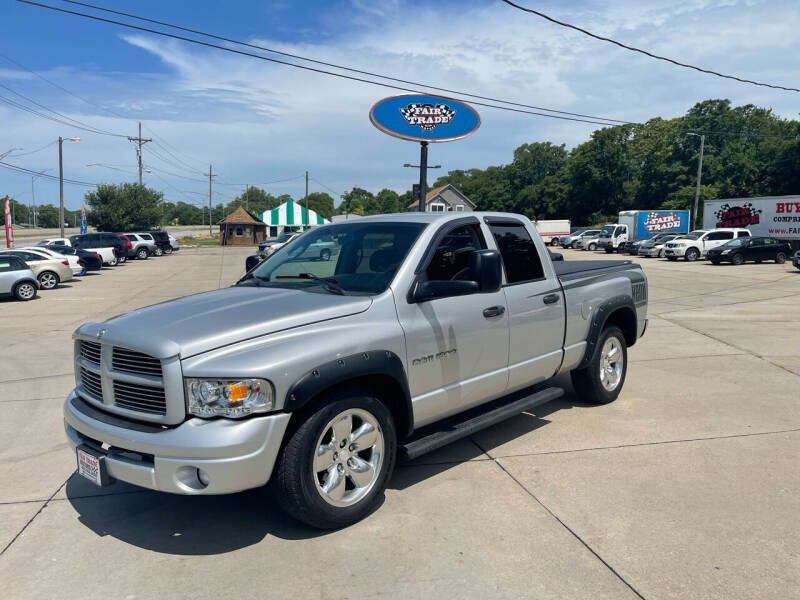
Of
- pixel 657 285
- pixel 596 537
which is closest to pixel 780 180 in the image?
pixel 657 285

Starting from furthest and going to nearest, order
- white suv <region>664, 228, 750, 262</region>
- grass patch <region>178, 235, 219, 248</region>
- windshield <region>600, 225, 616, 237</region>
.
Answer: grass patch <region>178, 235, 219, 248</region>
windshield <region>600, 225, 616, 237</region>
white suv <region>664, 228, 750, 262</region>

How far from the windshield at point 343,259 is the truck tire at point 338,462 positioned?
0.81 m

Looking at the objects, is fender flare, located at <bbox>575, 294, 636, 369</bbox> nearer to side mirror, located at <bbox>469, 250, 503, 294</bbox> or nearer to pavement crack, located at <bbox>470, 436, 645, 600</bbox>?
pavement crack, located at <bbox>470, 436, 645, 600</bbox>

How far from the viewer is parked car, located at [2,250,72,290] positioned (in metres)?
20.9

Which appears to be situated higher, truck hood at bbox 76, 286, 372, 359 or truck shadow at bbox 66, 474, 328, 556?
truck hood at bbox 76, 286, 372, 359

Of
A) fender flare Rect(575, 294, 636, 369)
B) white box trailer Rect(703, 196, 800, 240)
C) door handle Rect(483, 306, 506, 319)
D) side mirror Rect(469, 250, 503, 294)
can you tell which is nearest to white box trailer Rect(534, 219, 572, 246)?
white box trailer Rect(703, 196, 800, 240)

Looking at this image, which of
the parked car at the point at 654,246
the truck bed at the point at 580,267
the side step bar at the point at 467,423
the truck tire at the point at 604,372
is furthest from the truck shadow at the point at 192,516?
the parked car at the point at 654,246

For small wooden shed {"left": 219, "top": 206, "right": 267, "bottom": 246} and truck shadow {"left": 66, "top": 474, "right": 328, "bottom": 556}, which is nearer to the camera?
truck shadow {"left": 66, "top": 474, "right": 328, "bottom": 556}

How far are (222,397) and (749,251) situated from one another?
3315 centimetres

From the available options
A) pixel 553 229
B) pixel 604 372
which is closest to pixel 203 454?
pixel 604 372

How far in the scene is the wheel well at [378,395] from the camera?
3484mm

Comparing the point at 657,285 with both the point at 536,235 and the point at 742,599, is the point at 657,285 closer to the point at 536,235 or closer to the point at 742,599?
the point at 536,235

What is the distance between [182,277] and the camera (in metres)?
26.3

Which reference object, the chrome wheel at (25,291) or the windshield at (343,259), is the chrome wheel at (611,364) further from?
the chrome wheel at (25,291)
